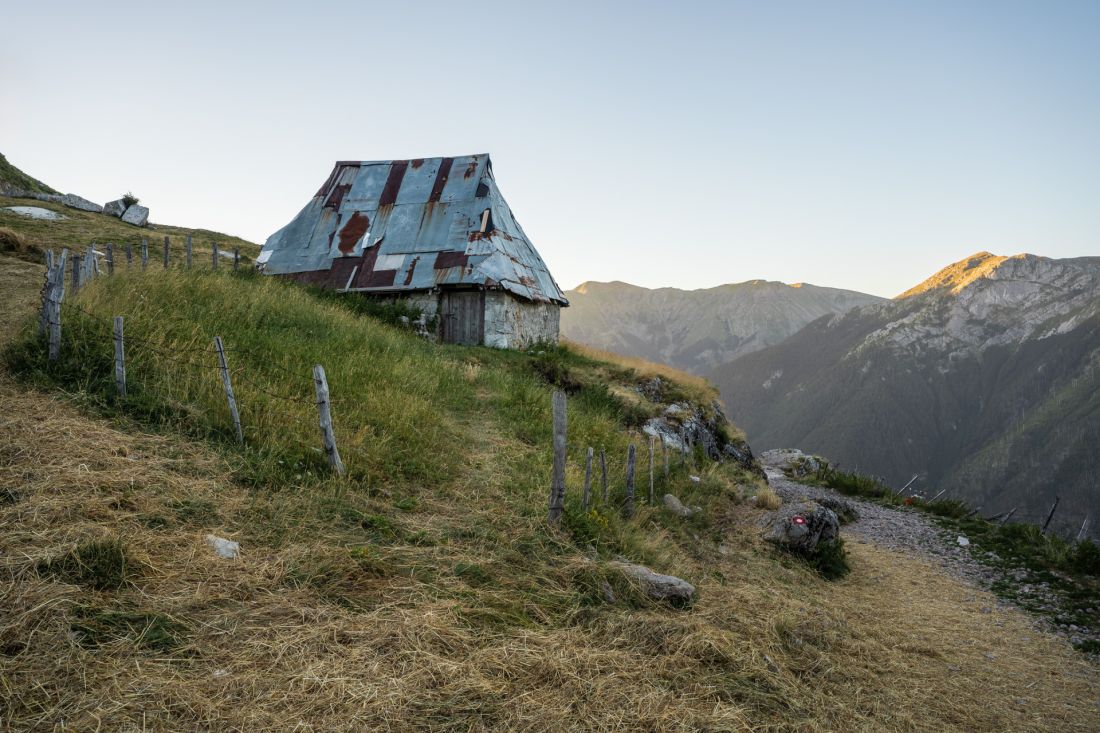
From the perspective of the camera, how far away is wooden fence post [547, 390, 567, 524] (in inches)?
269

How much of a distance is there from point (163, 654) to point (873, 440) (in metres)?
112

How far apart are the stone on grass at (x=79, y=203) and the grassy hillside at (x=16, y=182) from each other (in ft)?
7.70

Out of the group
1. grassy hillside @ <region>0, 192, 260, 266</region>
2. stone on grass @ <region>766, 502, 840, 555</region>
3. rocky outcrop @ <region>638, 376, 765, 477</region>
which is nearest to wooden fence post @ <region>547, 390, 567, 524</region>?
stone on grass @ <region>766, 502, 840, 555</region>

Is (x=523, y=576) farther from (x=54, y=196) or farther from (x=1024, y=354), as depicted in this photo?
(x=1024, y=354)

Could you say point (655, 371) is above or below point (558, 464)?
above

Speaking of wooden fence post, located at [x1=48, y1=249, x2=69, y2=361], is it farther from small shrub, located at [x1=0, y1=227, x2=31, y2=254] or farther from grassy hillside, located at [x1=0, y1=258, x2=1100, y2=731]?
small shrub, located at [x1=0, y1=227, x2=31, y2=254]

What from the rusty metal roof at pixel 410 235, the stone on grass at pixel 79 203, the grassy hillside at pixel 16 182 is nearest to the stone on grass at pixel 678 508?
the rusty metal roof at pixel 410 235

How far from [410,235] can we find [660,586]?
19.0 m

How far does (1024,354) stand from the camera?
106m

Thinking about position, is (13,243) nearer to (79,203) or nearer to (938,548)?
(79,203)

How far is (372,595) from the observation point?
4914 millimetres

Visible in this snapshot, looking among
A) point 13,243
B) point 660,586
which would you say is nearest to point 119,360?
point 660,586

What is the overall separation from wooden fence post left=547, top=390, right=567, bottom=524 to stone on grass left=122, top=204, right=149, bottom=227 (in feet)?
106

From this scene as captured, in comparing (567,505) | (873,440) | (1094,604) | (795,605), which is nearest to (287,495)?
(567,505)
